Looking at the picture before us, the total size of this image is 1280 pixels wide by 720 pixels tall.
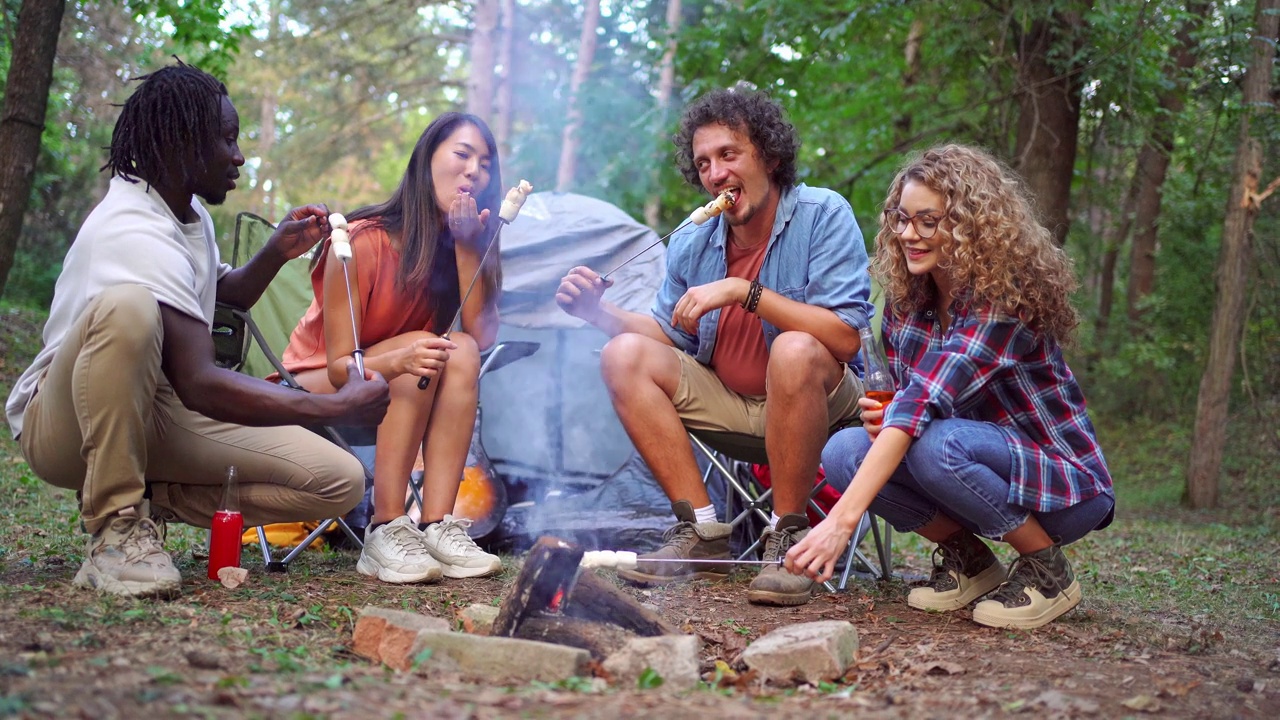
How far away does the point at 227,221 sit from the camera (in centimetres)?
1245

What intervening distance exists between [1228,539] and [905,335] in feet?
11.1

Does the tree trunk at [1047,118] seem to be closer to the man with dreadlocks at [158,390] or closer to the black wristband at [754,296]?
the black wristband at [754,296]

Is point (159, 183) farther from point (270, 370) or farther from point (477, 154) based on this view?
point (270, 370)

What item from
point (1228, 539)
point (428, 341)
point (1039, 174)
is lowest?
point (1228, 539)

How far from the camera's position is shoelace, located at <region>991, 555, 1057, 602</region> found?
271 centimetres

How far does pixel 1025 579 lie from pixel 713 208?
1398 millimetres

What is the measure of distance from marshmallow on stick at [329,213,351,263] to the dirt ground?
91 centimetres

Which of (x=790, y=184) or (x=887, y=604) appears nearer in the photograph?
(x=887, y=604)

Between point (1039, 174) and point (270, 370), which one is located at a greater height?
point (1039, 174)

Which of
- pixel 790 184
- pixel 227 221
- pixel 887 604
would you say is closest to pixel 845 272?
pixel 790 184

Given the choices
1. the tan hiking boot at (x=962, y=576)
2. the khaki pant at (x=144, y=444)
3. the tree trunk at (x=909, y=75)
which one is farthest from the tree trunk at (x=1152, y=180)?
the khaki pant at (x=144, y=444)

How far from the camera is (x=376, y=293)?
10.5 feet

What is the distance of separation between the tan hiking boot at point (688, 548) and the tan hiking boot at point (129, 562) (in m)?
1.27

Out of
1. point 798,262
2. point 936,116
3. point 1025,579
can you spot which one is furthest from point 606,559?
point 936,116
